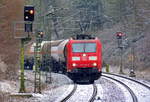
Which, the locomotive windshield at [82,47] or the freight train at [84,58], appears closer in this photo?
the freight train at [84,58]

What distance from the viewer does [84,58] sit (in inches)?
1126

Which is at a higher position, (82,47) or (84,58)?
(82,47)

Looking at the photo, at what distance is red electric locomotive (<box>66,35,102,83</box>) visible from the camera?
93.4 feet

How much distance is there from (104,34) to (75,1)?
8.05m

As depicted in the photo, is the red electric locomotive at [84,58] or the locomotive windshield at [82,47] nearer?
the red electric locomotive at [84,58]

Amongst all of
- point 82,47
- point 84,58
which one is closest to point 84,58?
point 84,58

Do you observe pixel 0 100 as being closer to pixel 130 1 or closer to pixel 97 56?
pixel 97 56

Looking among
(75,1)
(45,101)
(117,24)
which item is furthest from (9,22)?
(117,24)

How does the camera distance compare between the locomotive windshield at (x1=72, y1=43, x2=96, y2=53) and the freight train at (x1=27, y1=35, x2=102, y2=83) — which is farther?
the locomotive windshield at (x1=72, y1=43, x2=96, y2=53)

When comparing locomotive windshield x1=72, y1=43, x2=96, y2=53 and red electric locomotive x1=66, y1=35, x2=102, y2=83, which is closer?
red electric locomotive x1=66, y1=35, x2=102, y2=83

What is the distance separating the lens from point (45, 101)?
64.4ft

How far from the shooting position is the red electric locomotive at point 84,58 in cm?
2847

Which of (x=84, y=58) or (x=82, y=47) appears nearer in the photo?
(x=84, y=58)

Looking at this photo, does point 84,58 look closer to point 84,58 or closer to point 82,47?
point 84,58
